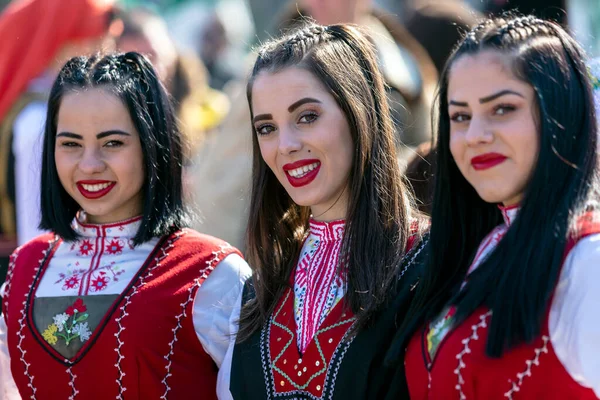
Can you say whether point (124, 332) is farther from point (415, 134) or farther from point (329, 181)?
point (415, 134)

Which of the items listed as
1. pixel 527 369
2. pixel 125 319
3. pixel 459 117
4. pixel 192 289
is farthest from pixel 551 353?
pixel 125 319

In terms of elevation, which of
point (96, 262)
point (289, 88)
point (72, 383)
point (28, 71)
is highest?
point (28, 71)

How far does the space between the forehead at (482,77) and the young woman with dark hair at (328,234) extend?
1.44ft

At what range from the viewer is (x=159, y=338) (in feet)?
9.10

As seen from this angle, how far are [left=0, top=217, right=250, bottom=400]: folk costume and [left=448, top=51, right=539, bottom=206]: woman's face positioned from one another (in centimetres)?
98

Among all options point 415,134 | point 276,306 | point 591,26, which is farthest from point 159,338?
point 591,26

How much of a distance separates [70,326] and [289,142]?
2.96 feet

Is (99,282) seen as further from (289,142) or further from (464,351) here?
(464,351)

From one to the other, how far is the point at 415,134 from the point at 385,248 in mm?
1851

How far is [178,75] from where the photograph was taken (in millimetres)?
5641

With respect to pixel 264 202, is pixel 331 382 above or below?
below

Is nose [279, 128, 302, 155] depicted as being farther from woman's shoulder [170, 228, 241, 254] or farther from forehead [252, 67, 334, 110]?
Result: woman's shoulder [170, 228, 241, 254]

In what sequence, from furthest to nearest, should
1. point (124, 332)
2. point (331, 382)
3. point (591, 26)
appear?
point (591, 26) → point (124, 332) → point (331, 382)

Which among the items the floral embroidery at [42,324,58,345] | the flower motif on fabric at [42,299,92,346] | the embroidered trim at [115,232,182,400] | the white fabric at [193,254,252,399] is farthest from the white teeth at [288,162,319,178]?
the floral embroidery at [42,324,58,345]
